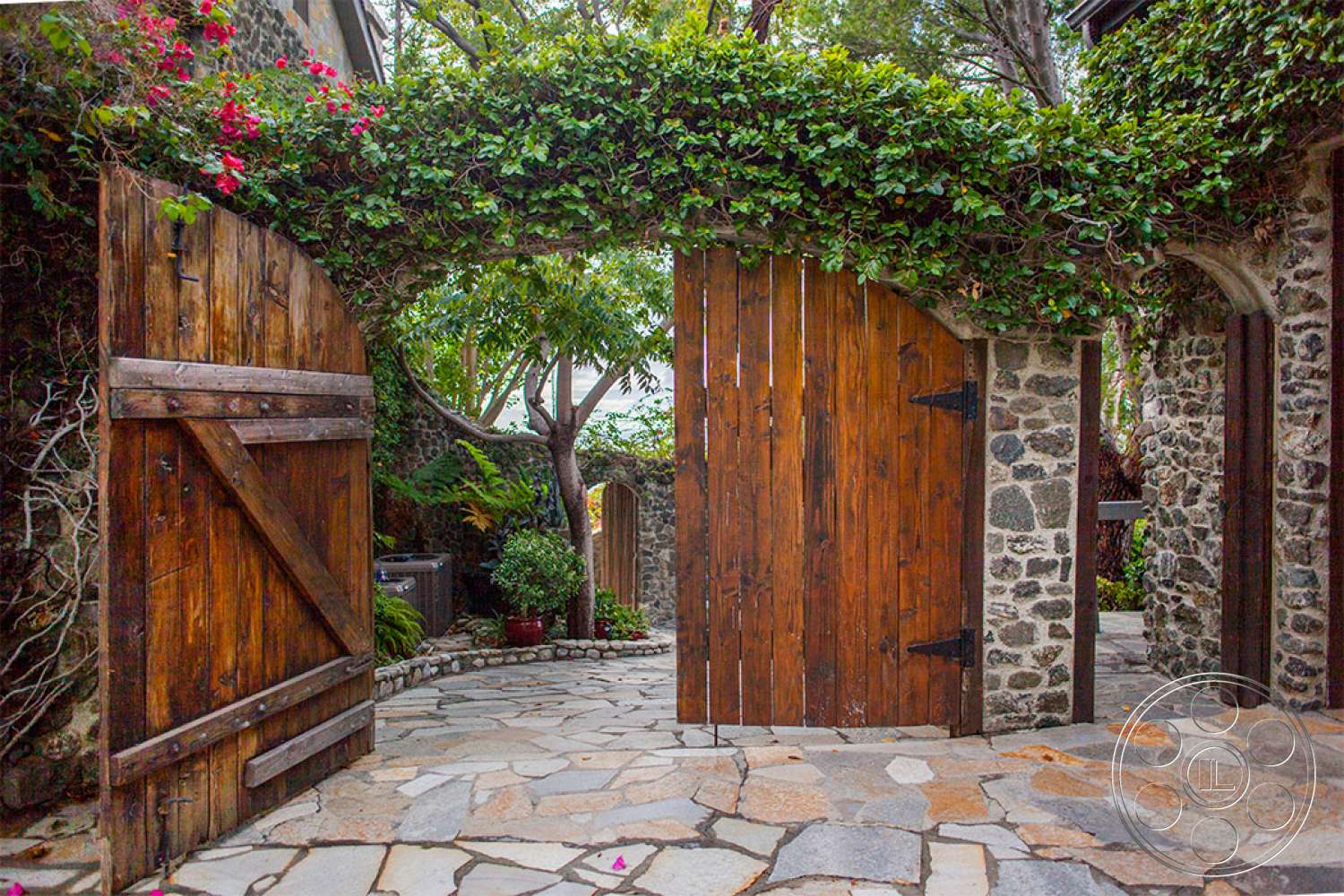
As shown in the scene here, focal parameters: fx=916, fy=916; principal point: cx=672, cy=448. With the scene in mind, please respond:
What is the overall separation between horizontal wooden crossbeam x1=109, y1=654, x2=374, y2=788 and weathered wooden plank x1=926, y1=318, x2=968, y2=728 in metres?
2.61

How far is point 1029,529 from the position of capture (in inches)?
165

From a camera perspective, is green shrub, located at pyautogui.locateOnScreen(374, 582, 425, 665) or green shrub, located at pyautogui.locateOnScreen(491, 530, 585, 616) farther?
green shrub, located at pyautogui.locateOnScreen(491, 530, 585, 616)

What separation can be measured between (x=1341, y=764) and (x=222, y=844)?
168 inches

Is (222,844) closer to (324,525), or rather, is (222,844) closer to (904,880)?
(324,525)

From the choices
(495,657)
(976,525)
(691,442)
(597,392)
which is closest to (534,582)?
(495,657)

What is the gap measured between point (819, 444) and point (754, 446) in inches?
11.5

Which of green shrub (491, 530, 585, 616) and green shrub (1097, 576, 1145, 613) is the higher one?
green shrub (491, 530, 585, 616)

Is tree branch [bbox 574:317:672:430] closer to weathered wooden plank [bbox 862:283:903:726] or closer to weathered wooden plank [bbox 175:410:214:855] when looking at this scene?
weathered wooden plank [bbox 862:283:903:726]

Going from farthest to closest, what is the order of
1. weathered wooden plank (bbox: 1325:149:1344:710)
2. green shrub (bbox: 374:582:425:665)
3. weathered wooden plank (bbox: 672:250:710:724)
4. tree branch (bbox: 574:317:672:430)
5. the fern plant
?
the fern plant
tree branch (bbox: 574:317:672:430)
green shrub (bbox: 374:582:425:665)
weathered wooden plank (bbox: 1325:149:1344:710)
weathered wooden plank (bbox: 672:250:710:724)

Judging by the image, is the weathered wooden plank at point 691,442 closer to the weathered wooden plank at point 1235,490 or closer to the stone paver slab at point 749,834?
the stone paver slab at point 749,834

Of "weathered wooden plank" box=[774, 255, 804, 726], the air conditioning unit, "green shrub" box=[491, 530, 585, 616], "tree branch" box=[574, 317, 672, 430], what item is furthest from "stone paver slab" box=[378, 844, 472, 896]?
"tree branch" box=[574, 317, 672, 430]

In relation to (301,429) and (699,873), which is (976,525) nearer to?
(699,873)

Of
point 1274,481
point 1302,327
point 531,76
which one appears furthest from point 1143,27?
point 531,76

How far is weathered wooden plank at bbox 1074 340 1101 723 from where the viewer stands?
424cm
